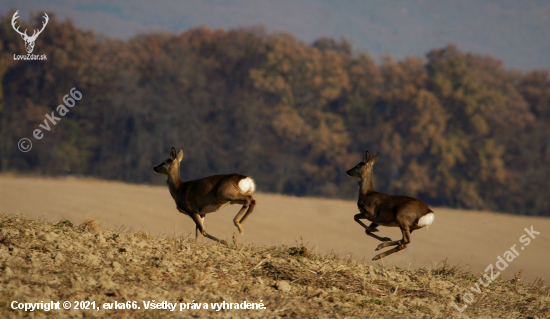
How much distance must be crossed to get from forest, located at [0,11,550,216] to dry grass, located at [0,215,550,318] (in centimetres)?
3637

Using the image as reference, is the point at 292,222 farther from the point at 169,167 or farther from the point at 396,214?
the point at 396,214

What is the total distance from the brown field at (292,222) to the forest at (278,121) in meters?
7.74

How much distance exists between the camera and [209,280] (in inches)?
265

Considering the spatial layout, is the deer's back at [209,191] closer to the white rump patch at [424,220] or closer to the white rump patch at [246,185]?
the white rump patch at [246,185]

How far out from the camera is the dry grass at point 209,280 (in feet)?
19.5

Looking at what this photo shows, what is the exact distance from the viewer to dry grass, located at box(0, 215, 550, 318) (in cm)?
595

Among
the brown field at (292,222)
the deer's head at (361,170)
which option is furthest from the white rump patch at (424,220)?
the brown field at (292,222)

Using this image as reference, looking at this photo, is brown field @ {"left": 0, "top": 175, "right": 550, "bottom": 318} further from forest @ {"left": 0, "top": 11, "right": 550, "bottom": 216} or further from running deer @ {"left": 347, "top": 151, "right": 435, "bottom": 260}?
forest @ {"left": 0, "top": 11, "right": 550, "bottom": 216}

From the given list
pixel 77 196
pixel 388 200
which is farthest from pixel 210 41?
pixel 388 200

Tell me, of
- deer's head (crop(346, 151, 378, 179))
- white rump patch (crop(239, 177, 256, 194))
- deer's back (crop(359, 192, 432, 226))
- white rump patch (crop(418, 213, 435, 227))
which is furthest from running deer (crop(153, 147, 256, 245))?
white rump patch (crop(418, 213, 435, 227))

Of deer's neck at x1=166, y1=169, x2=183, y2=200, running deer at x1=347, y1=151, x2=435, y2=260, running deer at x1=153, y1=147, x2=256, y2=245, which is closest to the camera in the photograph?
running deer at x1=347, y1=151, x2=435, y2=260

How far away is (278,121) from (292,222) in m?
17.2

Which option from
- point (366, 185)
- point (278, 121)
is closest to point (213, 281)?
point (366, 185)

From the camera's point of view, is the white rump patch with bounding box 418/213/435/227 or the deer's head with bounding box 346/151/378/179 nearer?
the white rump patch with bounding box 418/213/435/227
